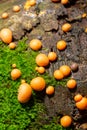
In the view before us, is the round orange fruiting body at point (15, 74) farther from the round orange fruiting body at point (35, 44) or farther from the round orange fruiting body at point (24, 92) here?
the round orange fruiting body at point (35, 44)

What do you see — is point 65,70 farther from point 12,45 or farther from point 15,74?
point 12,45

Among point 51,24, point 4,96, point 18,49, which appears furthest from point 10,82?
point 51,24

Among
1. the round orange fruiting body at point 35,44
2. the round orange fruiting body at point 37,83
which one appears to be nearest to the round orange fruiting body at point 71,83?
the round orange fruiting body at point 37,83

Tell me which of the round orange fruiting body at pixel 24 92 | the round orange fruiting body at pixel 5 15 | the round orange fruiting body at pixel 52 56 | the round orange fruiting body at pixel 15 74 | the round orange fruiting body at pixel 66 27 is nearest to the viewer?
the round orange fruiting body at pixel 24 92

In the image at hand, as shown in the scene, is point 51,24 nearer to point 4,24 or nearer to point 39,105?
point 4,24

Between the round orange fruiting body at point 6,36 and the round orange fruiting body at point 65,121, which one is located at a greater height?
the round orange fruiting body at point 6,36

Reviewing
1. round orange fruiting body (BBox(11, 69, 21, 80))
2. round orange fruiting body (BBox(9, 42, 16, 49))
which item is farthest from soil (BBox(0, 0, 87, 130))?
round orange fruiting body (BBox(11, 69, 21, 80))

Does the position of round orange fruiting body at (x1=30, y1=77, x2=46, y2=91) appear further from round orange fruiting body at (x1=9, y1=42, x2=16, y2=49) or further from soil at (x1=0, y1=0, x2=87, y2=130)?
round orange fruiting body at (x1=9, y1=42, x2=16, y2=49)

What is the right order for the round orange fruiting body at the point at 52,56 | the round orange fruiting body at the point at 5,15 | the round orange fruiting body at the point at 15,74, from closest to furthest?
the round orange fruiting body at the point at 15,74
the round orange fruiting body at the point at 52,56
the round orange fruiting body at the point at 5,15
